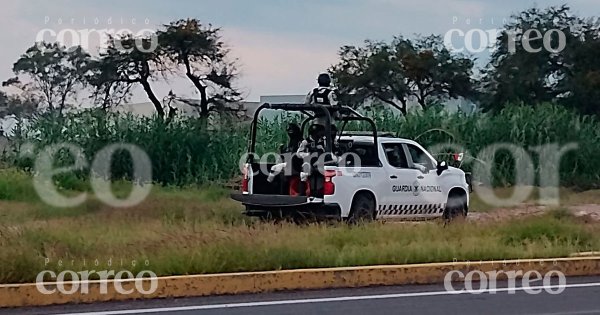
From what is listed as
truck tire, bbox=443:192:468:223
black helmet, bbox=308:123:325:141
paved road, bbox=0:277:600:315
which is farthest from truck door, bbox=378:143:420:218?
paved road, bbox=0:277:600:315

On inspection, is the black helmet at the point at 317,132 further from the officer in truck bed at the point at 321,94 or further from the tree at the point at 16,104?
the tree at the point at 16,104

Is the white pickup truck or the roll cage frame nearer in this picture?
the white pickup truck

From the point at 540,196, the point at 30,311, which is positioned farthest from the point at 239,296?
the point at 540,196

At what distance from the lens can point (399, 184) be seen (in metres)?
14.9

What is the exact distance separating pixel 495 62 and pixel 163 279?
92.1ft

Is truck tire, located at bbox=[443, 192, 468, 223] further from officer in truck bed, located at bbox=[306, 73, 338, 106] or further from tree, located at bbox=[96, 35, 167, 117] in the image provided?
tree, located at bbox=[96, 35, 167, 117]

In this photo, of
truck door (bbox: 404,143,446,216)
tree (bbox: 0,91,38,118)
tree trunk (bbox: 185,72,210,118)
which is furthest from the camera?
tree (bbox: 0,91,38,118)

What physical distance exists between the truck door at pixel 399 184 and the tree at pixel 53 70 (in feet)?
63.8

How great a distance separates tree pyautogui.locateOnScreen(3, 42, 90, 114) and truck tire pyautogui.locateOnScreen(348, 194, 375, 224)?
1999 centimetres

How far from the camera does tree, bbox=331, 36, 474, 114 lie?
125 feet

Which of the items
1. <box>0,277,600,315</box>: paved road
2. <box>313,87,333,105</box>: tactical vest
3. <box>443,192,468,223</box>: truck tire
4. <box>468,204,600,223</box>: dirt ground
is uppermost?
<box>313,87,333,105</box>: tactical vest

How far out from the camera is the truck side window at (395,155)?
A: 15.0 m

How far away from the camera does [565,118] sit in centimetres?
2678

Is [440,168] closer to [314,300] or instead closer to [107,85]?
[314,300]
